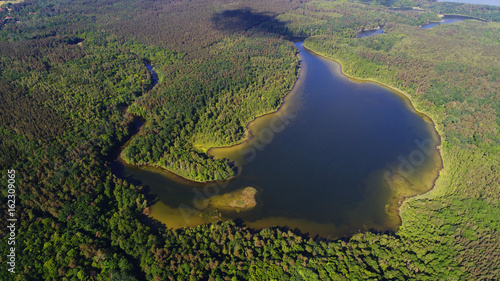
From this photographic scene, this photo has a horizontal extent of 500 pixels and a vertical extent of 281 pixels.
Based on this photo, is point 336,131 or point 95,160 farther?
point 336,131

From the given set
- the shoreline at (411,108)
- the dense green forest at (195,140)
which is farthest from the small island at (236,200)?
the shoreline at (411,108)

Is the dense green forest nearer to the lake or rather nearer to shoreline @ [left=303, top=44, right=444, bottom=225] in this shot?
shoreline @ [left=303, top=44, right=444, bottom=225]

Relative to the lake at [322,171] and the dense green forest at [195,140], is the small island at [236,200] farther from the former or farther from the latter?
the dense green forest at [195,140]

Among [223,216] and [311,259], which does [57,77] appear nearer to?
[223,216]

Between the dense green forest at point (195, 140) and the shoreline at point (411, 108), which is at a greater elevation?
the dense green forest at point (195, 140)

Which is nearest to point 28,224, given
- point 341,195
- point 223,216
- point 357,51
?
point 223,216

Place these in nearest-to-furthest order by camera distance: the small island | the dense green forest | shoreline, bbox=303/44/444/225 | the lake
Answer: the dense green forest
the lake
the small island
shoreline, bbox=303/44/444/225

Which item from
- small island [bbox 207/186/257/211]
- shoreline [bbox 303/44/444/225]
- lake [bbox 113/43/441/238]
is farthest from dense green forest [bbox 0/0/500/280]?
small island [bbox 207/186/257/211]
